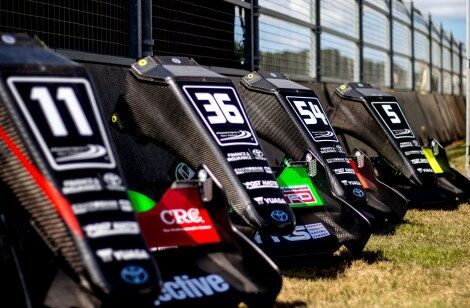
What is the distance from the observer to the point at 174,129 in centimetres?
539

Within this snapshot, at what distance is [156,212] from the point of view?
4230 mm

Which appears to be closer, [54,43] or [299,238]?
[299,238]

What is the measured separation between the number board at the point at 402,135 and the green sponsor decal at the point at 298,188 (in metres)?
2.64

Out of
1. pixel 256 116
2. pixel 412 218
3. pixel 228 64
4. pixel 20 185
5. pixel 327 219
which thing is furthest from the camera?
pixel 228 64

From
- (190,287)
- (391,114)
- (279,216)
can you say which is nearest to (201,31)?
(391,114)

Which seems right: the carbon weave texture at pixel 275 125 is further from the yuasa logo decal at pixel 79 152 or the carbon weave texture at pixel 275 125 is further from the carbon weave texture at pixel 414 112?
the carbon weave texture at pixel 414 112

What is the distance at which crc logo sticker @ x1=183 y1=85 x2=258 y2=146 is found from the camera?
204 inches

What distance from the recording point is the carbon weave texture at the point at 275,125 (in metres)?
6.63

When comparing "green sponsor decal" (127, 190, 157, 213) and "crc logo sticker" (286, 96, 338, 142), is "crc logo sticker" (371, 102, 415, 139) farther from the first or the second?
"green sponsor decal" (127, 190, 157, 213)

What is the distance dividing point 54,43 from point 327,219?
2.35 m

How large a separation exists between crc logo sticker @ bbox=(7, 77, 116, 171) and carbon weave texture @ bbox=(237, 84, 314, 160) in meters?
2.94

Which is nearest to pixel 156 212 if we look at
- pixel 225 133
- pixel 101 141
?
pixel 101 141

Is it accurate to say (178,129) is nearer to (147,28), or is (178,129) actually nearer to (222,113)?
(222,113)

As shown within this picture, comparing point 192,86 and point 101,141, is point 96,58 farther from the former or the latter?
point 101,141
